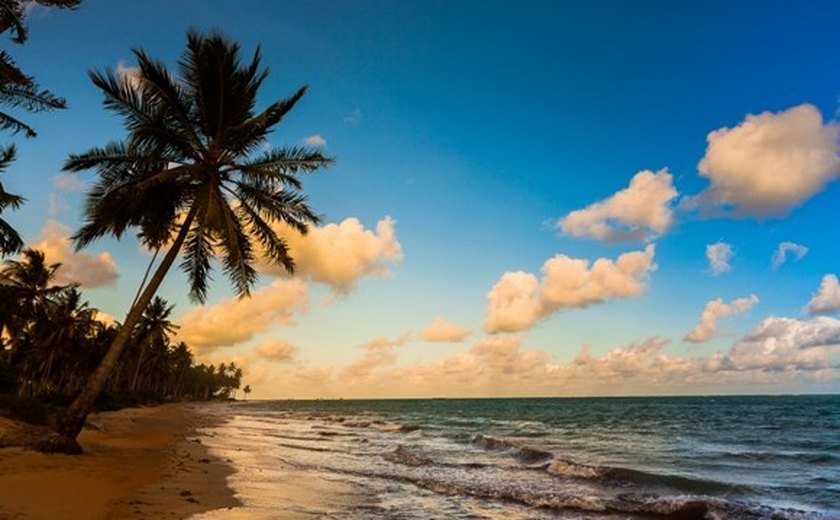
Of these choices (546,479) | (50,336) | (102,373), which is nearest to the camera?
(102,373)

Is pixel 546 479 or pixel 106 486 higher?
pixel 106 486

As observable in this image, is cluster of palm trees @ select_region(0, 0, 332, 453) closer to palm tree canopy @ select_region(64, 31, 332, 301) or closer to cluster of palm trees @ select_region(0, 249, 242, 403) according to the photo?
palm tree canopy @ select_region(64, 31, 332, 301)

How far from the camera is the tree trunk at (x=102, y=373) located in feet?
44.1

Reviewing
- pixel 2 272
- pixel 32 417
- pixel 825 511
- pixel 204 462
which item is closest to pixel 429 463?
pixel 204 462

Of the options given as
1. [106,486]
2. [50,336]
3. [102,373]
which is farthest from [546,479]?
[50,336]

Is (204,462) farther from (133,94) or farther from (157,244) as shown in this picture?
(133,94)

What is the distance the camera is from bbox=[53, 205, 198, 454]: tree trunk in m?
13.4

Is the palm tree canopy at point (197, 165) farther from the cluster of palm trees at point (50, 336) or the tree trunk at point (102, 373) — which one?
the cluster of palm trees at point (50, 336)

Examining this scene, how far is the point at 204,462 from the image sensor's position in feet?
56.5

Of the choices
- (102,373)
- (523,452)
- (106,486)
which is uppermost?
(102,373)

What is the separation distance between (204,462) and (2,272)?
3020 centimetres

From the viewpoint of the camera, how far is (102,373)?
45.8 ft

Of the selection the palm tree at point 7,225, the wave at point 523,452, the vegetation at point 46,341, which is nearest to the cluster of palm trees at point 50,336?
the vegetation at point 46,341

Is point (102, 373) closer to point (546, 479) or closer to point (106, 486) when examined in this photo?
point (106, 486)
